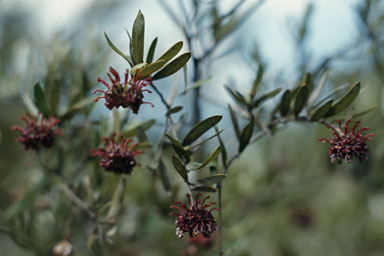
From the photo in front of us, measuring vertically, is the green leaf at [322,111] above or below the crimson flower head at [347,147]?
above

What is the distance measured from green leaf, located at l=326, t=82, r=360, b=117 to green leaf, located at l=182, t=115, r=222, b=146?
175 mm

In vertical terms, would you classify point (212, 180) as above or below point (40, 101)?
below

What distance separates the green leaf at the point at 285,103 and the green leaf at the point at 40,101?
1.22ft

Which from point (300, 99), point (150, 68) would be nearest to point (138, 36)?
point (150, 68)

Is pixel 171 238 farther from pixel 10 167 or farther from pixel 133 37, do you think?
pixel 133 37

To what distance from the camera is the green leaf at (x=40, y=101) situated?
0.63 meters

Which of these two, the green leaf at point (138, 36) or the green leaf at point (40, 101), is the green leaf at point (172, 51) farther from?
the green leaf at point (40, 101)

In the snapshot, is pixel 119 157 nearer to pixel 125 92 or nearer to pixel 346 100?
pixel 125 92

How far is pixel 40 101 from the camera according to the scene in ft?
2.12

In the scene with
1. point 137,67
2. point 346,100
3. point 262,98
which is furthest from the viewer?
point 262,98

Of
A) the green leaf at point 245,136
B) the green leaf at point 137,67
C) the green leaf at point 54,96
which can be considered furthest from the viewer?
the green leaf at point 54,96

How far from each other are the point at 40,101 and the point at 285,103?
1.26ft

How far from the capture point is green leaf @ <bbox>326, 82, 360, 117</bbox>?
521 mm

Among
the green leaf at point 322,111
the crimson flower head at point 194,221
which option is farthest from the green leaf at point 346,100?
the crimson flower head at point 194,221
